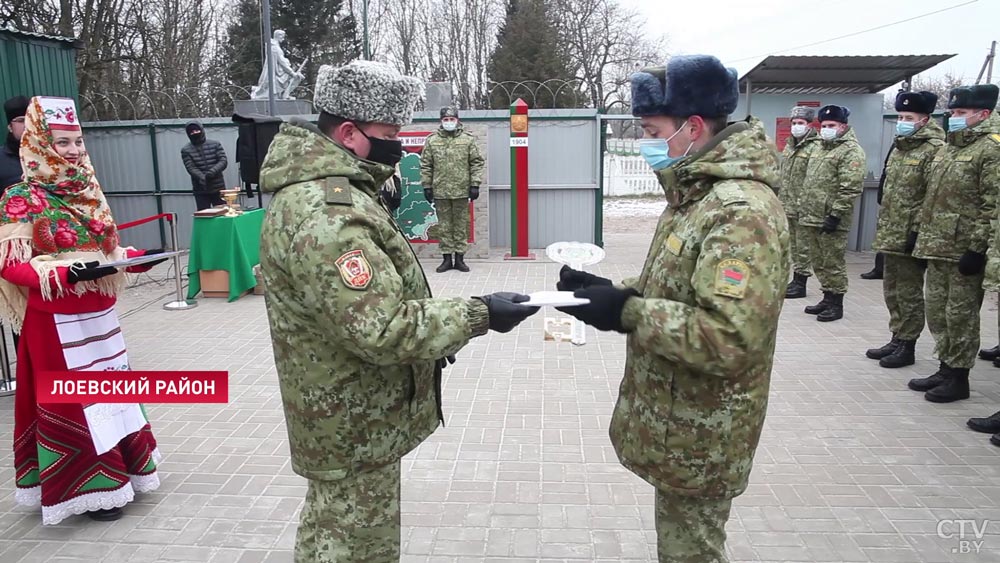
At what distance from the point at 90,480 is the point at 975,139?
5735 mm

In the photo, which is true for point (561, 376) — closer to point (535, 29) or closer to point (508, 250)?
point (508, 250)

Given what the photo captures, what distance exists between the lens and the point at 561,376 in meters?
5.37

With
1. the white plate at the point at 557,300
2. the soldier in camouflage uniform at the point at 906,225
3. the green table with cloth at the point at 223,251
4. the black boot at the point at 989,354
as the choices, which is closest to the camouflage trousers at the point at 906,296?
the soldier in camouflage uniform at the point at 906,225

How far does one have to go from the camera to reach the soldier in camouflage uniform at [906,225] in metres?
5.45

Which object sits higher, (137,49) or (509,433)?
(137,49)

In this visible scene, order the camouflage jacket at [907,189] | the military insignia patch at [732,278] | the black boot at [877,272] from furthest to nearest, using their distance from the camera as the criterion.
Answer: the black boot at [877,272] < the camouflage jacket at [907,189] < the military insignia patch at [732,278]

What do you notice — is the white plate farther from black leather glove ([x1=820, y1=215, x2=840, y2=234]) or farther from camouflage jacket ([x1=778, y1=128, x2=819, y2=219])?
camouflage jacket ([x1=778, y1=128, x2=819, y2=219])

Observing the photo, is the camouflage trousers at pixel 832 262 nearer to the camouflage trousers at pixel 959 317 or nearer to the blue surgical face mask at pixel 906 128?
the blue surgical face mask at pixel 906 128

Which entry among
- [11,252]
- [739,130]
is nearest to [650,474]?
[739,130]

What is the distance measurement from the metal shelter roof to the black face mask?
334 inches

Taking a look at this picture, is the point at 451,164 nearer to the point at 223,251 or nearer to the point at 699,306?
the point at 223,251

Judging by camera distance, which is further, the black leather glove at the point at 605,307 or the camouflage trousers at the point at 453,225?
the camouflage trousers at the point at 453,225
